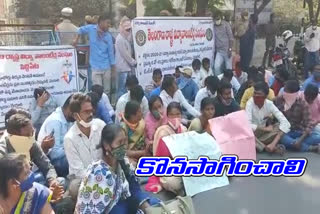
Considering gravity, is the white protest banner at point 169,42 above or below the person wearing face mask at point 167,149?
above

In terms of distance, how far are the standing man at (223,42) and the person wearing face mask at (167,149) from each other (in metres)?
3.90

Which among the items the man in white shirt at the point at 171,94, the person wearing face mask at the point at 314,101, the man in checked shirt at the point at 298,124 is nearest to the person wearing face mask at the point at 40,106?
the man in white shirt at the point at 171,94

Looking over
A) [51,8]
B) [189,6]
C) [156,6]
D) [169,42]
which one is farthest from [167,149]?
[51,8]

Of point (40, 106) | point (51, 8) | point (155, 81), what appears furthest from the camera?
point (51, 8)

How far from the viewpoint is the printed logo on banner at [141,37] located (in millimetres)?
7100

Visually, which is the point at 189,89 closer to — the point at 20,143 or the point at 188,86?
the point at 188,86

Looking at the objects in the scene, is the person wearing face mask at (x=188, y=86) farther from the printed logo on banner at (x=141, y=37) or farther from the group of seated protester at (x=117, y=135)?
the printed logo on banner at (x=141, y=37)

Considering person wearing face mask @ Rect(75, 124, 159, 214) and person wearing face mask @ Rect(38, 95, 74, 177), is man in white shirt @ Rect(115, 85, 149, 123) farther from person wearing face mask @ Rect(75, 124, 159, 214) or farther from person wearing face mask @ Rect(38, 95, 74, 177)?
person wearing face mask @ Rect(75, 124, 159, 214)

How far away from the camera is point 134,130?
16.0ft

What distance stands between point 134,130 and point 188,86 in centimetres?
235

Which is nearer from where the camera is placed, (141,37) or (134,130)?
(134,130)

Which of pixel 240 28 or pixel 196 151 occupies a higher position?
pixel 240 28

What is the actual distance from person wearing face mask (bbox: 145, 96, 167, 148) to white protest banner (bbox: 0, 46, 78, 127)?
4.82ft

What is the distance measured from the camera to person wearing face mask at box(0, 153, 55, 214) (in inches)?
99.3
